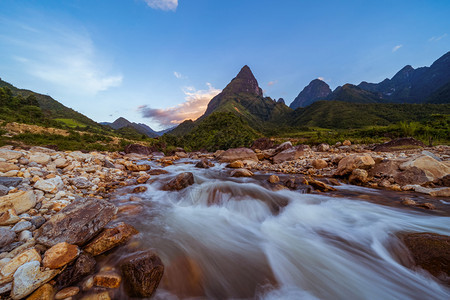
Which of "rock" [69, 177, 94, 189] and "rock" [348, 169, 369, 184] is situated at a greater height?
"rock" [69, 177, 94, 189]

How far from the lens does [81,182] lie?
6207 mm

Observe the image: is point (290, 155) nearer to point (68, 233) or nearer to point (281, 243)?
point (281, 243)

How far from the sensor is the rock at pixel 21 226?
2.93 m

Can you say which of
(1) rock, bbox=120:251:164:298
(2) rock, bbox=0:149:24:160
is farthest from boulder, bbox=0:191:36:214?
(2) rock, bbox=0:149:24:160

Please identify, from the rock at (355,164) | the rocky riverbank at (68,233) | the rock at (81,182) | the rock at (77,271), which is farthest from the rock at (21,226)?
the rock at (355,164)

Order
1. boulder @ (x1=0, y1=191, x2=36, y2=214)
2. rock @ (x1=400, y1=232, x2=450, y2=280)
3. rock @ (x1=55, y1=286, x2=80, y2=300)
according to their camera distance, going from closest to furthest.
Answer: rock @ (x1=55, y1=286, x2=80, y2=300), rock @ (x1=400, y1=232, x2=450, y2=280), boulder @ (x1=0, y1=191, x2=36, y2=214)

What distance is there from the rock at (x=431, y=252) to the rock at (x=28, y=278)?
20.3 ft

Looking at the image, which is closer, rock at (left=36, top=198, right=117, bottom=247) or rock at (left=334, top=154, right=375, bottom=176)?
rock at (left=36, top=198, right=117, bottom=247)

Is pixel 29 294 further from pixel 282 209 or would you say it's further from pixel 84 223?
pixel 282 209

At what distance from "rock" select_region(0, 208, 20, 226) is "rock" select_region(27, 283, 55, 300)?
6.02 ft

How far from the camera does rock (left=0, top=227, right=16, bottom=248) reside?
8.59 feet

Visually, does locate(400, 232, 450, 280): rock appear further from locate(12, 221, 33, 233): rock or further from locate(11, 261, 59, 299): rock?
locate(12, 221, 33, 233): rock

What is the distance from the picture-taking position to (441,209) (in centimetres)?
480

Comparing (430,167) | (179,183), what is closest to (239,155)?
(179,183)
